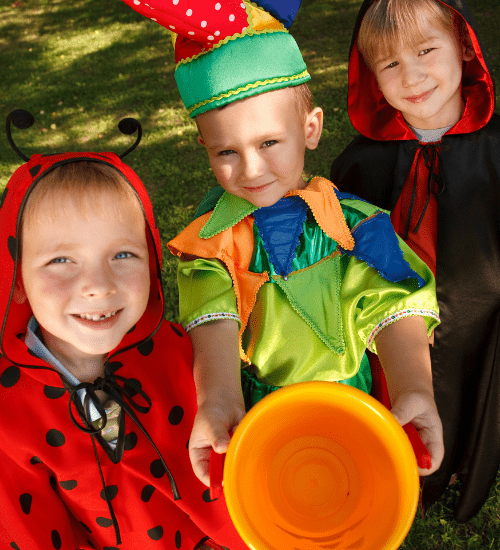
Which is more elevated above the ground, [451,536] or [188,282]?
[188,282]

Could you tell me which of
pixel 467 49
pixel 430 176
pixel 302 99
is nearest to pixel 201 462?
pixel 302 99

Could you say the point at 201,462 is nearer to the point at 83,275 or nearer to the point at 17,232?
the point at 83,275

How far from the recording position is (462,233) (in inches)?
70.1

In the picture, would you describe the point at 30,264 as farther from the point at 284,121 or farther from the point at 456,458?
the point at 456,458

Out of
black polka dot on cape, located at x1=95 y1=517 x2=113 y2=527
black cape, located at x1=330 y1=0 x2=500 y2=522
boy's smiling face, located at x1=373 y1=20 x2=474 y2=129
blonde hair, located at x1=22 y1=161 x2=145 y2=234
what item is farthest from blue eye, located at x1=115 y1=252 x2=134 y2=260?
boy's smiling face, located at x1=373 y1=20 x2=474 y2=129

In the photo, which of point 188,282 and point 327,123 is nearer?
point 188,282

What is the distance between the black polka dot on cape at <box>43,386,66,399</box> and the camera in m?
1.42

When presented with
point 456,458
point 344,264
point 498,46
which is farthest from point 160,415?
point 498,46

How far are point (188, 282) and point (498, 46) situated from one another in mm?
5067

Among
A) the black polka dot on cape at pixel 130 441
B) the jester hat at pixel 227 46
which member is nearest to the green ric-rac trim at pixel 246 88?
the jester hat at pixel 227 46

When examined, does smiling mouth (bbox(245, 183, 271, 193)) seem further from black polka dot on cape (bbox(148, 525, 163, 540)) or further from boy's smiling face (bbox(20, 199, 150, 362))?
black polka dot on cape (bbox(148, 525, 163, 540))

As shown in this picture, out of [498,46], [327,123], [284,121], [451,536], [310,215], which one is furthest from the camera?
[498,46]

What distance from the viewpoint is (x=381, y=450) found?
1.06 m

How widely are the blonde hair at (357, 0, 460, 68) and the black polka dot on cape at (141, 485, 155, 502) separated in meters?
1.68
